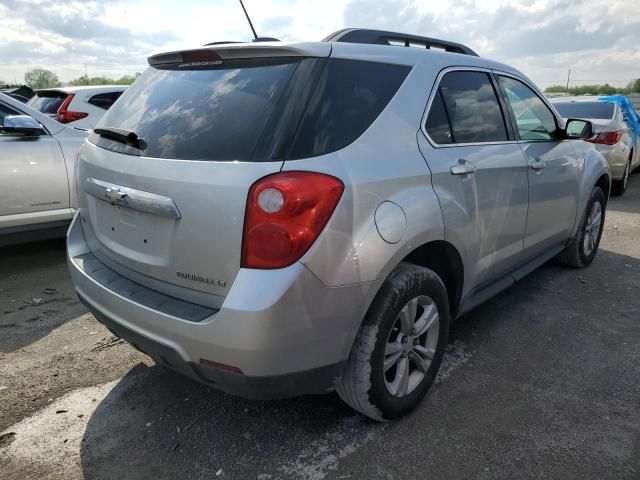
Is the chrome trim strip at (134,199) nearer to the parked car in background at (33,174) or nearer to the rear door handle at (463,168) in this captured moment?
the rear door handle at (463,168)

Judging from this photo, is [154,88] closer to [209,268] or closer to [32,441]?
[209,268]

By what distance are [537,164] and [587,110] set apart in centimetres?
588

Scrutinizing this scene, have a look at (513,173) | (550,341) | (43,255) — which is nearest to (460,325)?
(550,341)

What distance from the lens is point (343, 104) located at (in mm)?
2232

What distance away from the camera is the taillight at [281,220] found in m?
1.92

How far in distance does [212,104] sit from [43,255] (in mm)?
3916

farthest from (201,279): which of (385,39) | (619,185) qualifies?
(619,185)

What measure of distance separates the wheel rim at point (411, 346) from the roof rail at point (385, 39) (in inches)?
54.1

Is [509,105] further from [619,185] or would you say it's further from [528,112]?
[619,185]

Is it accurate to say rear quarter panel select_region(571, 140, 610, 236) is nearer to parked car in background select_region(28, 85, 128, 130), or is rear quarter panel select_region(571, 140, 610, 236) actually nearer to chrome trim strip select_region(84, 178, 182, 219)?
chrome trim strip select_region(84, 178, 182, 219)

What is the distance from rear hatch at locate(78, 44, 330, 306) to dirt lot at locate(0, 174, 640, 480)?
766 millimetres

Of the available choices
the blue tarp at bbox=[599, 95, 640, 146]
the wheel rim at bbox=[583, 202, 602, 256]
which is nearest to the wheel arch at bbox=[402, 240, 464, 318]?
the wheel rim at bbox=[583, 202, 602, 256]

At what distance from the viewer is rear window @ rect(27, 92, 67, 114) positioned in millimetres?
7689

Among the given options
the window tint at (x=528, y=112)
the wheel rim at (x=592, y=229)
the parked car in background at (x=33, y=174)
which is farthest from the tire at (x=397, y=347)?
the parked car in background at (x=33, y=174)
